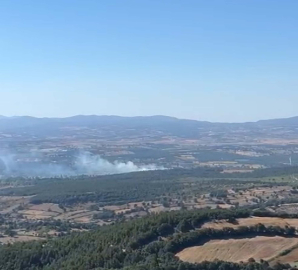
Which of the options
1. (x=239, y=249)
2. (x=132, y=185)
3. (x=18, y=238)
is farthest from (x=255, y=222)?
(x=132, y=185)

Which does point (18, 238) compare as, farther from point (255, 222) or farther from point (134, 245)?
point (255, 222)

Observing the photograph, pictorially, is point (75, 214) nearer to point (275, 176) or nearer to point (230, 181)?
point (230, 181)

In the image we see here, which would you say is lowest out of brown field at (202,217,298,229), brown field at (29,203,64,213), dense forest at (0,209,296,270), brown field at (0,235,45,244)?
brown field at (29,203,64,213)

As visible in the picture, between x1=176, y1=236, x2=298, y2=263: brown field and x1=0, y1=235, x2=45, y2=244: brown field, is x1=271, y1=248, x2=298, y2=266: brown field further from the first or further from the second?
x1=0, y1=235, x2=45, y2=244: brown field

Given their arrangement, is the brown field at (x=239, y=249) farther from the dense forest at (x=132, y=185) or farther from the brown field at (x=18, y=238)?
the dense forest at (x=132, y=185)

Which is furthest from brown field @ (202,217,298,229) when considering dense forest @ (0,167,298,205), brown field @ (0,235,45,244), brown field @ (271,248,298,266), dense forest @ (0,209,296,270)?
dense forest @ (0,167,298,205)

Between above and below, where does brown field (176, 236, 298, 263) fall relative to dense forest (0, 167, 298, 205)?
above
